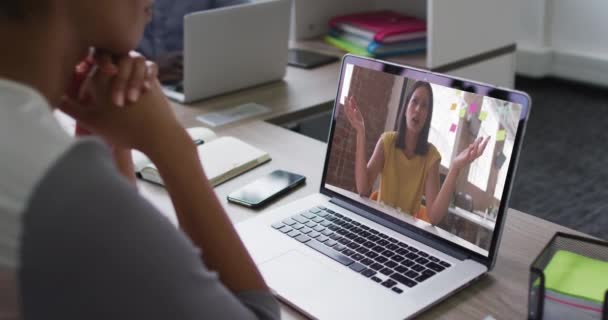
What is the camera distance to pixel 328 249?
40.1 inches

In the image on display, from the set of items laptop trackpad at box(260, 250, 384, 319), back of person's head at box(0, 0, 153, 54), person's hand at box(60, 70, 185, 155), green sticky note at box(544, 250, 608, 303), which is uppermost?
back of person's head at box(0, 0, 153, 54)

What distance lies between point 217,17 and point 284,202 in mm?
675

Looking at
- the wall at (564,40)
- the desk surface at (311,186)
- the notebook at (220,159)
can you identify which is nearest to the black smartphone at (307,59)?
the desk surface at (311,186)

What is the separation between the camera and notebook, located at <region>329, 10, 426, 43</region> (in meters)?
2.16

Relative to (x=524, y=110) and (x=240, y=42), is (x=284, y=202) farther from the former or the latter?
(x=240, y=42)

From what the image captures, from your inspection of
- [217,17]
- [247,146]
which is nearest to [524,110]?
[247,146]

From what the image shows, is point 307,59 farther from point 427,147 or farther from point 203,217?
point 203,217

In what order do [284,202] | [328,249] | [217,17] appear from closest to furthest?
[328,249] < [284,202] < [217,17]

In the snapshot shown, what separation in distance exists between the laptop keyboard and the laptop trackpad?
2cm

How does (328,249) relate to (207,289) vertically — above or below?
below

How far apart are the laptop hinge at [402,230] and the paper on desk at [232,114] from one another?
0.56 m

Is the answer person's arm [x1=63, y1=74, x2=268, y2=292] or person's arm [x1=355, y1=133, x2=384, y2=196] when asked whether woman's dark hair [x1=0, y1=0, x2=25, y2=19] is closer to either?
person's arm [x1=63, y1=74, x2=268, y2=292]

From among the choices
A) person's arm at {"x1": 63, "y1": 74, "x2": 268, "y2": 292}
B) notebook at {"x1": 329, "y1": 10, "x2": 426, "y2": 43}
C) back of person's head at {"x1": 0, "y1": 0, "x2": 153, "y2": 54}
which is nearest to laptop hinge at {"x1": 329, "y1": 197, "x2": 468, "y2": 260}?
person's arm at {"x1": 63, "y1": 74, "x2": 268, "y2": 292}

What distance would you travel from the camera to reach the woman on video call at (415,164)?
3.24 feet
